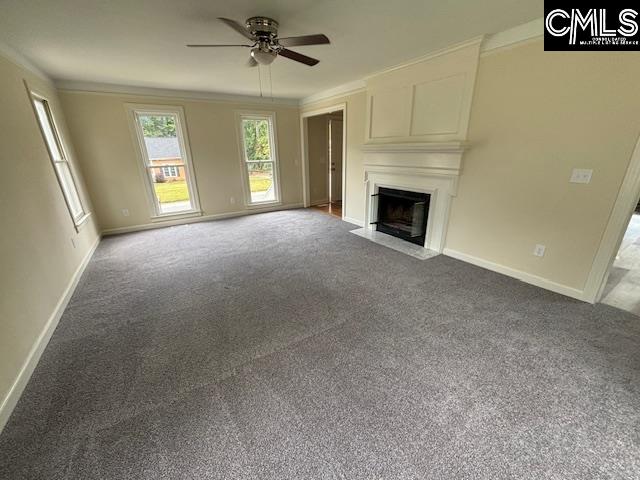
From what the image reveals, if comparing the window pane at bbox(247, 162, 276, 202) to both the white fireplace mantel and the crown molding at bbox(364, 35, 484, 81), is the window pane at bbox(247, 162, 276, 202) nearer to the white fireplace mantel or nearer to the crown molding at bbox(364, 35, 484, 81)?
the white fireplace mantel

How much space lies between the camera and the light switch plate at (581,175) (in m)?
2.20

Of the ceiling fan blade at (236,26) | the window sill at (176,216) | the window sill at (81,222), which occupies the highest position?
the ceiling fan blade at (236,26)

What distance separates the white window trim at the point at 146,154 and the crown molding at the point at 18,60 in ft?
3.55

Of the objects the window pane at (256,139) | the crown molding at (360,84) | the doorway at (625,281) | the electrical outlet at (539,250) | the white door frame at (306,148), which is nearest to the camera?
the doorway at (625,281)

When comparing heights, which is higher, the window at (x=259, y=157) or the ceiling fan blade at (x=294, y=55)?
the ceiling fan blade at (x=294, y=55)

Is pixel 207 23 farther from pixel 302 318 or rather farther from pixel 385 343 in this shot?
pixel 385 343

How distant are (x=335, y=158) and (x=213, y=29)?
14.8 ft

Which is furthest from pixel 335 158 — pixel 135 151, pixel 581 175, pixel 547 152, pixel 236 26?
pixel 581 175

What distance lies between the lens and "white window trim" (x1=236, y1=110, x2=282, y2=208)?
5.20 m

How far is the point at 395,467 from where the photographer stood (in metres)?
A: 1.16

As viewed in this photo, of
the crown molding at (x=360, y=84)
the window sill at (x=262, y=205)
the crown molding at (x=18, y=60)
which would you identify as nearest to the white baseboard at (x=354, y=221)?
the window sill at (x=262, y=205)

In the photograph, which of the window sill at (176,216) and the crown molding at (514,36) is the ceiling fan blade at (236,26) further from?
the window sill at (176,216)

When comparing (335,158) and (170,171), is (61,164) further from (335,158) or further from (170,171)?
→ (335,158)

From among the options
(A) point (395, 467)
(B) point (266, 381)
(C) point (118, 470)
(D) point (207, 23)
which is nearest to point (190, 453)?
(C) point (118, 470)
